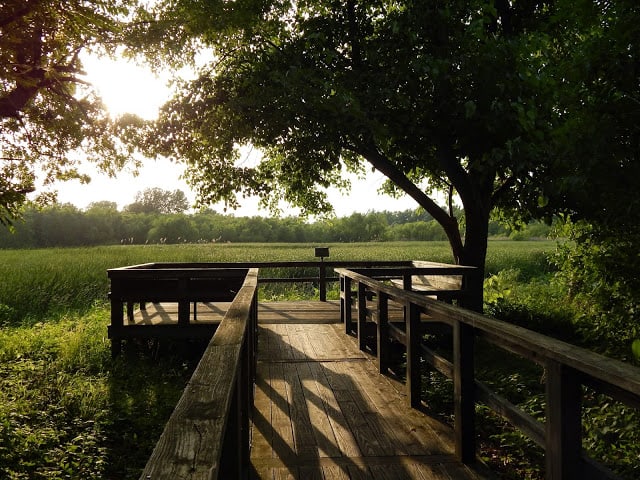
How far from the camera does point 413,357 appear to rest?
4703 millimetres

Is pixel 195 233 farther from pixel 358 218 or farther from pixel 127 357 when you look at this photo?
pixel 127 357

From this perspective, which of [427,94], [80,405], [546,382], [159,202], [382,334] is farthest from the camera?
[159,202]

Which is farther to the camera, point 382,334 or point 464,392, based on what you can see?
point 382,334

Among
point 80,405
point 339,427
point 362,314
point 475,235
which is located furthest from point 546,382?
point 475,235

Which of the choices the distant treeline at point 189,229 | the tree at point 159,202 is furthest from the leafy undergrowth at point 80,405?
the tree at point 159,202

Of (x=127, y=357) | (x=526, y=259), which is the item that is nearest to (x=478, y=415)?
(x=127, y=357)

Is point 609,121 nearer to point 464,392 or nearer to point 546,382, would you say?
point 464,392

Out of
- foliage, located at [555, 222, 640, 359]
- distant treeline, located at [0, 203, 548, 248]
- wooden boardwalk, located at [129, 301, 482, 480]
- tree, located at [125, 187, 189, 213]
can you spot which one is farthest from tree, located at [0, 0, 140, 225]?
tree, located at [125, 187, 189, 213]

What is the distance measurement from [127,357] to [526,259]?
2620 cm

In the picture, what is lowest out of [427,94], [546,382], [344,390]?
[344,390]

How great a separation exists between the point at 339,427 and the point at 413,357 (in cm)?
98

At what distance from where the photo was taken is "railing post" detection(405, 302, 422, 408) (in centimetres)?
466

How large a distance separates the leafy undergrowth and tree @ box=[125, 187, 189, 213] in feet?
397

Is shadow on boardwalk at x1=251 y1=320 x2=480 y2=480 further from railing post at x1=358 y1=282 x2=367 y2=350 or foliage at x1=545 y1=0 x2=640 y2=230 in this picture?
foliage at x1=545 y1=0 x2=640 y2=230
